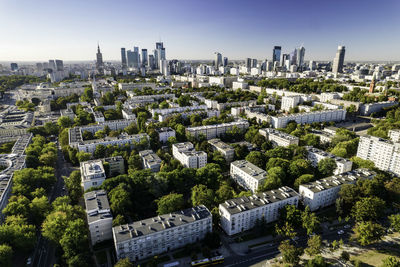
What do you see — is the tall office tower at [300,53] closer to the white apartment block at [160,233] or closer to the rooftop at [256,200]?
the rooftop at [256,200]

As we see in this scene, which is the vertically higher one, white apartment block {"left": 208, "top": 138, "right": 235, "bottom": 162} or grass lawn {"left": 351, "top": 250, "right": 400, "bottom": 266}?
white apartment block {"left": 208, "top": 138, "right": 235, "bottom": 162}

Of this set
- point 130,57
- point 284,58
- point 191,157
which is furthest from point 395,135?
point 130,57

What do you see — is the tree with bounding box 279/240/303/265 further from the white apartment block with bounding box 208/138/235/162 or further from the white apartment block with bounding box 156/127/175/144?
the white apartment block with bounding box 156/127/175/144

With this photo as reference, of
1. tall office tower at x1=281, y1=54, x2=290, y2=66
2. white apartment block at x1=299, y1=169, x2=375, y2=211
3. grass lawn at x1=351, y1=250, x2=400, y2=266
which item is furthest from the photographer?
tall office tower at x1=281, y1=54, x2=290, y2=66

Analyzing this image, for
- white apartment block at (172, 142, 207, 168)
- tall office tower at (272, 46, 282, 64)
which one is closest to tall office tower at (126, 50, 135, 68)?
tall office tower at (272, 46, 282, 64)

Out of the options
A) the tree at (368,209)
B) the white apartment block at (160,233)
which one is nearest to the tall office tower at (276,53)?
the tree at (368,209)

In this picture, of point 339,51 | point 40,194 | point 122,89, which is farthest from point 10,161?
point 339,51
